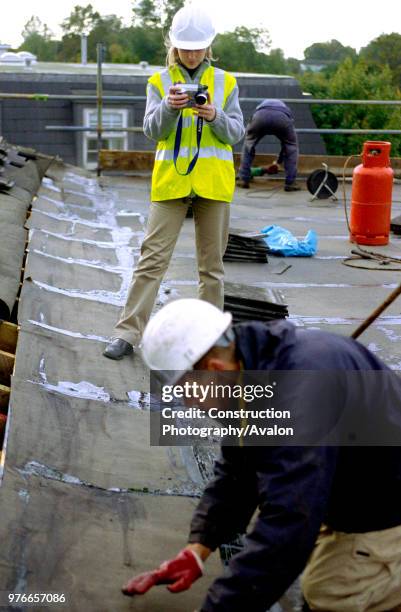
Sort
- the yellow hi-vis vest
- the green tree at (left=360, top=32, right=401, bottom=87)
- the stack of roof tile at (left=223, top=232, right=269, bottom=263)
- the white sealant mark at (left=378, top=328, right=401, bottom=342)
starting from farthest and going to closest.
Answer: the green tree at (left=360, top=32, right=401, bottom=87) → the stack of roof tile at (left=223, top=232, right=269, bottom=263) → the white sealant mark at (left=378, top=328, right=401, bottom=342) → the yellow hi-vis vest

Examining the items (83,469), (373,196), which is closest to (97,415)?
(83,469)

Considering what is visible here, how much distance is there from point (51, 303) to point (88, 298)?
0.45 m

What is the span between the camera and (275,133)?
11477mm

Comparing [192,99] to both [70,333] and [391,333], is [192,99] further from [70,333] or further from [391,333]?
[391,333]

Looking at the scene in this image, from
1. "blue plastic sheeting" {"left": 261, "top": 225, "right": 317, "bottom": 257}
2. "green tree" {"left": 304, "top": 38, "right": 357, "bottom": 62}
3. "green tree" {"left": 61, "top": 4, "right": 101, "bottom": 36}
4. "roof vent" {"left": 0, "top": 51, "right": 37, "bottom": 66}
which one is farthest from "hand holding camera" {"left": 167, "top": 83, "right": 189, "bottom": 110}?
"green tree" {"left": 304, "top": 38, "right": 357, "bottom": 62}

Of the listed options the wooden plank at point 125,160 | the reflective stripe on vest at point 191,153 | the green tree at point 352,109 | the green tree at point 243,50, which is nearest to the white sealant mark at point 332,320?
the reflective stripe on vest at point 191,153

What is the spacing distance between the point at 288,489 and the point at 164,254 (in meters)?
2.86

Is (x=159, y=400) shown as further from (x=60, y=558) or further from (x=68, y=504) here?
(x=60, y=558)

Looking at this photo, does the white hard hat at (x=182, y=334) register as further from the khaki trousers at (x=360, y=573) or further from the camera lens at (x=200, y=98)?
the camera lens at (x=200, y=98)

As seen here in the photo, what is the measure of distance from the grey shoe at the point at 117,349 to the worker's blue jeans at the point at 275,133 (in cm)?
656

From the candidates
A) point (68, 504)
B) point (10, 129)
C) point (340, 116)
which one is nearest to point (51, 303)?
point (68, 504)

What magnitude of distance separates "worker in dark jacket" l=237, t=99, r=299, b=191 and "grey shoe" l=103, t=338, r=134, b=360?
6562 mm

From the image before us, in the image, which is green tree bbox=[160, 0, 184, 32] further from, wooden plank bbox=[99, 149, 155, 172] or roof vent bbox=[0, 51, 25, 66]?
wooden plank bbox=[99, 149, 155, 172]

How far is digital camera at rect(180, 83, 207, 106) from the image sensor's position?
5.03 metres
